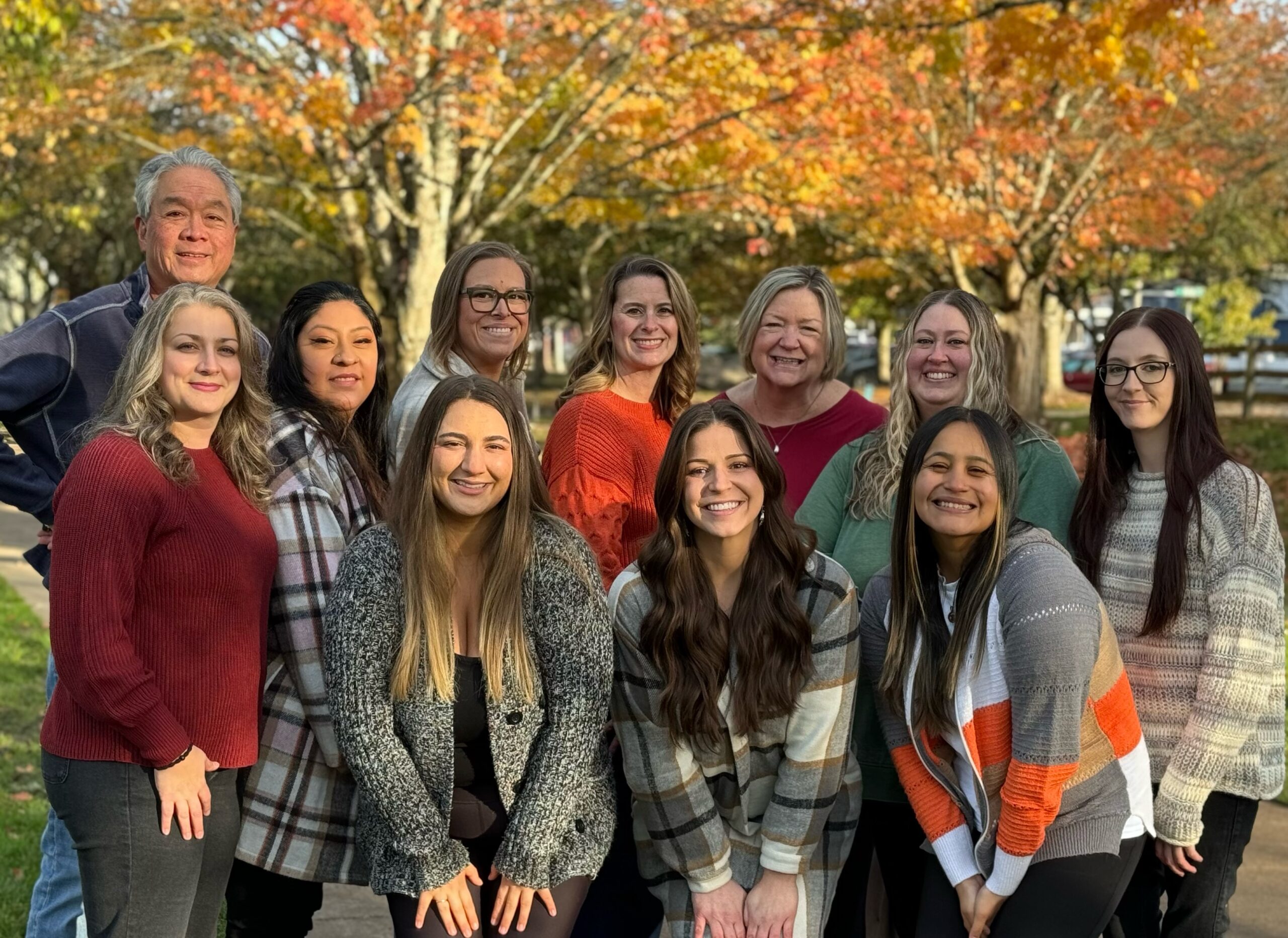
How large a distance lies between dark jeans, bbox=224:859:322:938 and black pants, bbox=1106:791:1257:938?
2.25 meters

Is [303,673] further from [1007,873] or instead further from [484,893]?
[1007,873]

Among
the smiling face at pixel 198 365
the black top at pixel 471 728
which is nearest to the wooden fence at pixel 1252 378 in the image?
the black top at pixel 471 728

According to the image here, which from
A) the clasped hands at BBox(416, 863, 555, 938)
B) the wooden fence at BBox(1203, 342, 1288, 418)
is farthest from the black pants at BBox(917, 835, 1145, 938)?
the wooden fence at BBox(1203, 342, 1288, 418)

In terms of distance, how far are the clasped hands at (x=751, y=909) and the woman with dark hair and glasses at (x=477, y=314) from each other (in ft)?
5.49

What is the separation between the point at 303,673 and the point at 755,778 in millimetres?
1212

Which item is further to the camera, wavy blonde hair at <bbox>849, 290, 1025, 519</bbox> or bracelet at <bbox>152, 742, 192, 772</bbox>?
wavy blonde hair at <bbox>849, 290, 1025, 519</bbox>

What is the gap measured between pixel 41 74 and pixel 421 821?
9352 millimetres

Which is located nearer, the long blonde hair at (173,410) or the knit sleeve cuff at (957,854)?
the long blonde hair at (173,410)

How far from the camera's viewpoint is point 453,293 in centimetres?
418

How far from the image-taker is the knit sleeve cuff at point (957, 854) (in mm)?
3188

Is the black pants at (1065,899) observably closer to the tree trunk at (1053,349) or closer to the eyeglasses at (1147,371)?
the eyeglasses at (1147,371)

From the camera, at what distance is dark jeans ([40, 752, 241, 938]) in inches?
113

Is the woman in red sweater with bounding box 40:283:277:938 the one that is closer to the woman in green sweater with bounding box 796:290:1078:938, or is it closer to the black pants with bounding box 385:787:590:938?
the black pants with bounding box 385:787:590:938

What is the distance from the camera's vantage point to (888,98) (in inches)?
560
